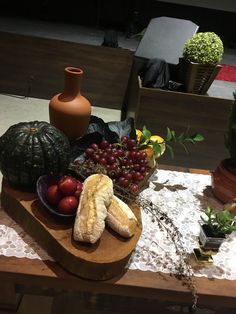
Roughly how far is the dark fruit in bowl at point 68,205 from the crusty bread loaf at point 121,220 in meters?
0.08

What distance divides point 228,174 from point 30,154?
612 millimetres

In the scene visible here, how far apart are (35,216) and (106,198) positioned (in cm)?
18

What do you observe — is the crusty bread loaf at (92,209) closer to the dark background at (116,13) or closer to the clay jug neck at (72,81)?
the clay jug neck at (72,81)

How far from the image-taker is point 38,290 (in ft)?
3.33

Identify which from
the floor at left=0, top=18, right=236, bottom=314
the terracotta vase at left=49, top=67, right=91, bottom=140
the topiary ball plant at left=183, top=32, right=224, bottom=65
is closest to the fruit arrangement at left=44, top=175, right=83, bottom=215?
the terracotta vase at left=49, top=67, right=91, bottom=140

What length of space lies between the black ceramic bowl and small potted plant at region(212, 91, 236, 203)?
0.52m

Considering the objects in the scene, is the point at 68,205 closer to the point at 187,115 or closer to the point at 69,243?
the point at 69,243

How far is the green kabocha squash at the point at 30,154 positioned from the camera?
35.7 inches

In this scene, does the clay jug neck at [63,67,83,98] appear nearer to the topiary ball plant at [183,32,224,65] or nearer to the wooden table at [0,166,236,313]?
the wooden table at [0,166,236,313]

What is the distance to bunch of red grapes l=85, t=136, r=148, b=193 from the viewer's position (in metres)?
1.00

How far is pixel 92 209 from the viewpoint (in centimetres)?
82

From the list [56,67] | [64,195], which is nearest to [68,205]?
[64,195]

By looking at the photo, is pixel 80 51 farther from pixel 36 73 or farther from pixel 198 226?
pixel 198 226

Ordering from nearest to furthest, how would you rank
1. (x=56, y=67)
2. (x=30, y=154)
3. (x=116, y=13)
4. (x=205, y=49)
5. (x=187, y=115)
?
(x=30, y=154) → (x=205, y=49) → (x=187, y=115) → (x=56, y=67) → (x=116, y=13)
